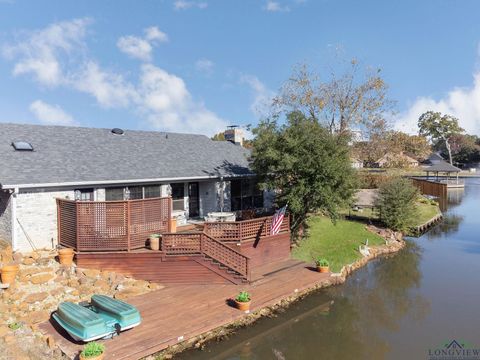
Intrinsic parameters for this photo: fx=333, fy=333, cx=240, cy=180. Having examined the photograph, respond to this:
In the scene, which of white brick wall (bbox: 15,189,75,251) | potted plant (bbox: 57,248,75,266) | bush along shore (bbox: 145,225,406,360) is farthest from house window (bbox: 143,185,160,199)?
bush along shore (bbox: 145,225,406,360)

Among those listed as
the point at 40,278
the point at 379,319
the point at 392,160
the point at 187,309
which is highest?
the point at 392,160

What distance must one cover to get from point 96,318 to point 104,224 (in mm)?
4452

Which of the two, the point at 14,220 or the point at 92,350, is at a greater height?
the point at 14,220

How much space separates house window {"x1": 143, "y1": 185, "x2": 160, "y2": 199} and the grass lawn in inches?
290

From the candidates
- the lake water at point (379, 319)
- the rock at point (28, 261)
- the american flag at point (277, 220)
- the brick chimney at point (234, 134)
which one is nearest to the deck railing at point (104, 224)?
the rock at point (28, 261)

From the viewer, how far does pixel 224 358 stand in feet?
29.2

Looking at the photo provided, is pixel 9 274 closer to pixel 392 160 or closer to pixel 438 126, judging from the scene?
pixel 392 160

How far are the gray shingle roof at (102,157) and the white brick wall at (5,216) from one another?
3.48 feet

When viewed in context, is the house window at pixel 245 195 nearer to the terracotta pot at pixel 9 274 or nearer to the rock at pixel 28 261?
the rock at pixel 28 261

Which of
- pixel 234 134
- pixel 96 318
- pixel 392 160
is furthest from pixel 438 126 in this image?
pixel 96 318

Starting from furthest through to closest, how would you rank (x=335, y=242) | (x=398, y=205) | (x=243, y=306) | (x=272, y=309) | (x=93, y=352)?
(x=398, y=205) < (x=335, y=242) < (x=272, y=309) < (x=243, y=306) < (x=93, y=352)

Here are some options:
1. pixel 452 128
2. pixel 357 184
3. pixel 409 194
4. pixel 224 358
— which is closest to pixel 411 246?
pixel 409 194

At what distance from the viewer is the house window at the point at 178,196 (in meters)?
17.2

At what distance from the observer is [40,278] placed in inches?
424
